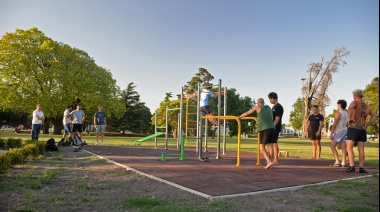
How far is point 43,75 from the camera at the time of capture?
102 feet

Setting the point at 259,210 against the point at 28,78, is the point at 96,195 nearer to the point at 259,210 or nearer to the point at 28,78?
the point at 259,210

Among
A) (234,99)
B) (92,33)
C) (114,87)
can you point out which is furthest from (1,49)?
(234,99)

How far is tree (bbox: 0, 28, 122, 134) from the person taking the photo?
30.3 m

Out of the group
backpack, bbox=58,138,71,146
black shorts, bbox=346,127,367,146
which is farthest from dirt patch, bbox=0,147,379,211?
backpack, bbox=58,138,71,146

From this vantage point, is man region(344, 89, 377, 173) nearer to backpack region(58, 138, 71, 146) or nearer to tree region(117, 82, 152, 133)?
backpack region(58, 138, 71, 146)

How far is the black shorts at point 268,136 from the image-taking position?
7.01 m

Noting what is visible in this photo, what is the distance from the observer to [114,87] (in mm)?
38312

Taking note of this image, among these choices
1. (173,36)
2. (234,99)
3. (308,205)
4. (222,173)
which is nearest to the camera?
(308,205)

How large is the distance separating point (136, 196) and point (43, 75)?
30954mm

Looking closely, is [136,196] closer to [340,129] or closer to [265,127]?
[265,127]

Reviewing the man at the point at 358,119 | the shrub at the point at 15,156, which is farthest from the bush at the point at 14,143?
the man at the point at 358,119

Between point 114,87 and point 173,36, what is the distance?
24.1m

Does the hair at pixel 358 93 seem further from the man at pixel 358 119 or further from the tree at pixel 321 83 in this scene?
the tree at pixel 321 83

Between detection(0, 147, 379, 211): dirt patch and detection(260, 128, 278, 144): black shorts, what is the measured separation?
205cm
